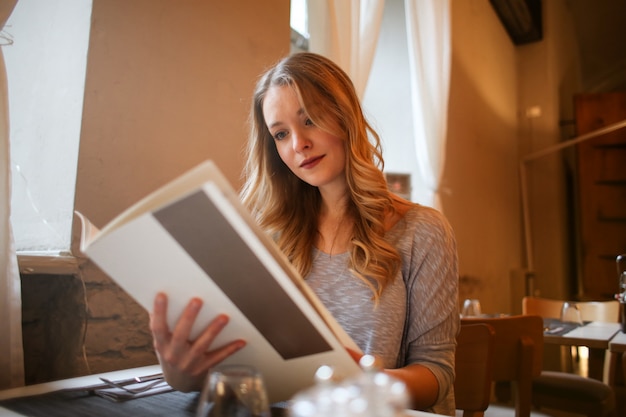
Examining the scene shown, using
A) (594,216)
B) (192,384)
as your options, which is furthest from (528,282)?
(192,384)

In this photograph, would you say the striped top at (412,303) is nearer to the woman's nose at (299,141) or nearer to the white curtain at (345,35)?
the woman's nose at (299,141)

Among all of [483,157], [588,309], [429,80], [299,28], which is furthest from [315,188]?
[483,157]

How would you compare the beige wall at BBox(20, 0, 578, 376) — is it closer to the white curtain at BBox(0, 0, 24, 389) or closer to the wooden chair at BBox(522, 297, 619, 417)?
the white curtain at BBox(0, 0, 24, 389)

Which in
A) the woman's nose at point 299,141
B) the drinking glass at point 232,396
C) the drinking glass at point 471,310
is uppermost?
the woman's nose at point 299,141

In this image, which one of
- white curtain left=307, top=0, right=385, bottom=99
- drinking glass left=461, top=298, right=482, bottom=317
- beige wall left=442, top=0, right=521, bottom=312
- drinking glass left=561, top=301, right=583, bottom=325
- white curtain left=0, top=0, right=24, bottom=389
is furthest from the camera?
beige wall left=442, top=0, right=521, bottom=312

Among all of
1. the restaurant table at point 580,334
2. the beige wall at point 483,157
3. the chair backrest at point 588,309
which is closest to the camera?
the restaurant table at point 580,334

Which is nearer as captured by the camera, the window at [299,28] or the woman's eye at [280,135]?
the woman's eye at [280,135]

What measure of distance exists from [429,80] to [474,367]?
2.17 m

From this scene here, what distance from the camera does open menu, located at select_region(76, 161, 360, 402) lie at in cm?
56

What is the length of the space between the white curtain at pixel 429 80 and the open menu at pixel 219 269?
2653 millimetres

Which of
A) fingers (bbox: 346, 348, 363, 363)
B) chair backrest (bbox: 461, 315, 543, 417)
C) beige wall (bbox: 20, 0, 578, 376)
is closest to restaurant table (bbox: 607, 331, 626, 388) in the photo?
chair backrest (bbox: 461, 315, 543, 417)

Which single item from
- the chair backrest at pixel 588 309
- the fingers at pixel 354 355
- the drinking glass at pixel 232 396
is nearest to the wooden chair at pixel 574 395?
the chair backrest at pixel 588 309

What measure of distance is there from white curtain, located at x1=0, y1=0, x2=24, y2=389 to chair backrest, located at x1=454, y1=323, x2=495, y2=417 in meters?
1.05

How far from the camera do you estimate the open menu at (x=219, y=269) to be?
56cm
